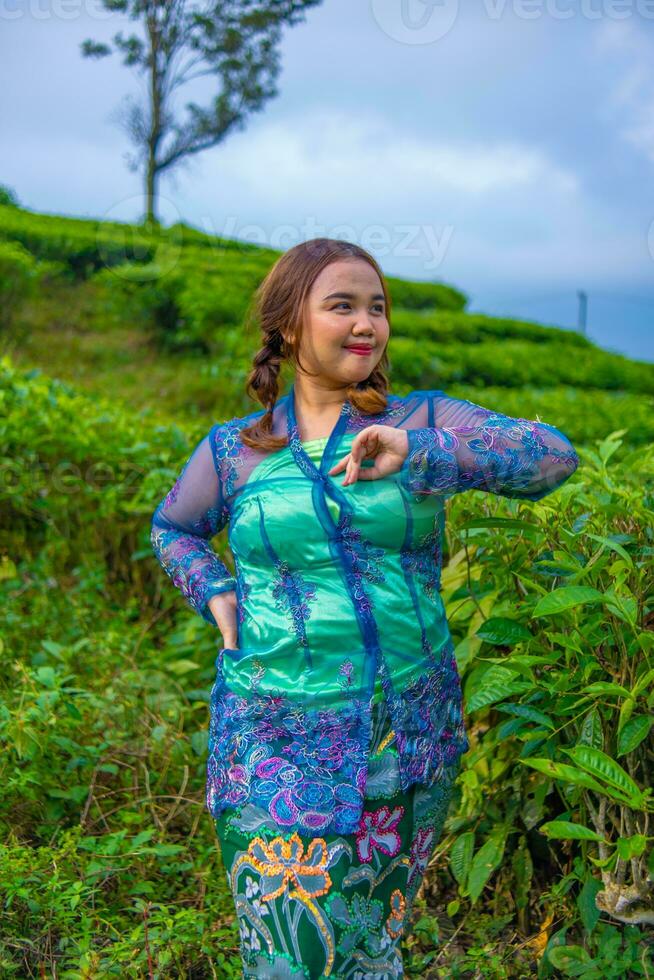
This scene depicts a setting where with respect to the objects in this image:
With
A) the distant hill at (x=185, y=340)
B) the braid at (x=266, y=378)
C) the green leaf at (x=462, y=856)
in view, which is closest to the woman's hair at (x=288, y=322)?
the braid at (x=266, y=378)

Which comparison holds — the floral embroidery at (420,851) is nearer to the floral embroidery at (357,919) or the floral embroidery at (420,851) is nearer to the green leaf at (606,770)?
the floral embroidery at (357,919)

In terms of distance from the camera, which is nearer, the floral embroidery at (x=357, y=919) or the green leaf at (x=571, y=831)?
the floral embroidery at (x=357, y=919)

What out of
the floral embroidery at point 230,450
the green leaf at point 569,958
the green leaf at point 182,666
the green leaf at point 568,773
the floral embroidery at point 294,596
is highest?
the floral embroidery at point 230,450

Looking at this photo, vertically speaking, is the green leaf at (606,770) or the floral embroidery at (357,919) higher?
the green leaf at (606,770)

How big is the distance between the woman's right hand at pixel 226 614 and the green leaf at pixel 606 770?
61cm

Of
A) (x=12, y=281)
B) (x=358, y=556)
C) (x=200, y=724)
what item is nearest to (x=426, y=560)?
(x=358, y=556)

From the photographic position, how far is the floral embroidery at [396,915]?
67.4 inches

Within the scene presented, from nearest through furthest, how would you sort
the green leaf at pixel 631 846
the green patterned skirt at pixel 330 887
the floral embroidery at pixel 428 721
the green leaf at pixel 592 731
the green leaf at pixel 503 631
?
the green patterned skirt at pixel 330 887, the floral embroidery at pixel 428 721, the green leaf at pixel 631 846, the green leaf at pixel 592 731, the green leaf at pixel 503 631

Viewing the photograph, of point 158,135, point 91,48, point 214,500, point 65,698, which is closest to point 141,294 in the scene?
point 91,48

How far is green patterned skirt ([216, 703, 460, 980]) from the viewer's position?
1.62 meters

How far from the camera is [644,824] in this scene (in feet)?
6.54

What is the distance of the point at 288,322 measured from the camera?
1885 millimetres

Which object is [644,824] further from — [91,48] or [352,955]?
[91,48]

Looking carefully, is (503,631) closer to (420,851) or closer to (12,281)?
(420,851)
